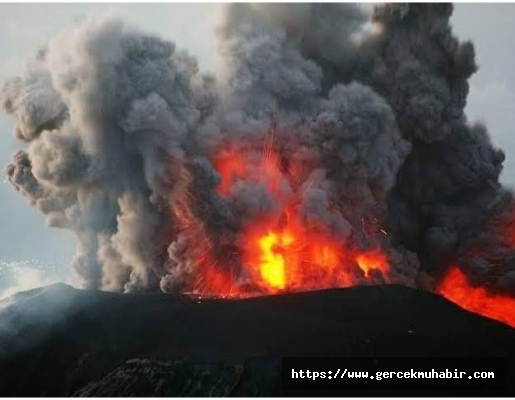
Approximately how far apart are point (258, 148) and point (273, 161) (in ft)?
3.09

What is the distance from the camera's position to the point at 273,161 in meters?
36.2

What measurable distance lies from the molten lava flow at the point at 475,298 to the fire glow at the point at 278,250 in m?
4.43

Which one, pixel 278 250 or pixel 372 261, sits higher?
pixel 372 261

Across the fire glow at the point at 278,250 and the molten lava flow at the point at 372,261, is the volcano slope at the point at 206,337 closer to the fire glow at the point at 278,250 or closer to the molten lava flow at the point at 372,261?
the fire glow at the point at 278,250

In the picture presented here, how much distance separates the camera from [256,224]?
1329 inches

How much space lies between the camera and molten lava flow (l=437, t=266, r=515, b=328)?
121ft

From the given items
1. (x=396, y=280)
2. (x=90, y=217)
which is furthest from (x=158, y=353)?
(x=396, y=280)

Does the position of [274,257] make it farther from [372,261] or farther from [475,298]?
[475,298]

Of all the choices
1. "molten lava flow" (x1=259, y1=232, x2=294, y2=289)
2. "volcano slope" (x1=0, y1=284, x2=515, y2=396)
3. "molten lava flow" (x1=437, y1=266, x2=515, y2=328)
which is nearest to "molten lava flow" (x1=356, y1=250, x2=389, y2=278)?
"volcano slope" (x1=0, y1=284, x2=515, y2=396)

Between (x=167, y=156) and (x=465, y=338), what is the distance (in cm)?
1391

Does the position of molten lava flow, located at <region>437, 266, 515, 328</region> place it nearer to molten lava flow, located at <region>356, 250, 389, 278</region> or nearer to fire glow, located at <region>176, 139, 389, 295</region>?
molten lava flow, located at <region>356, 250, 389, 278</region>

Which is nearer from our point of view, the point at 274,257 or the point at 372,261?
the point at 274,257

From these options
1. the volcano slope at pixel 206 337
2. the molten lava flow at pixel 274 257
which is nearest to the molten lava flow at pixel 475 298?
the volcano slope at pixel 206 337

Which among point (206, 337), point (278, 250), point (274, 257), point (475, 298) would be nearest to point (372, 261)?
point (278, 250)
